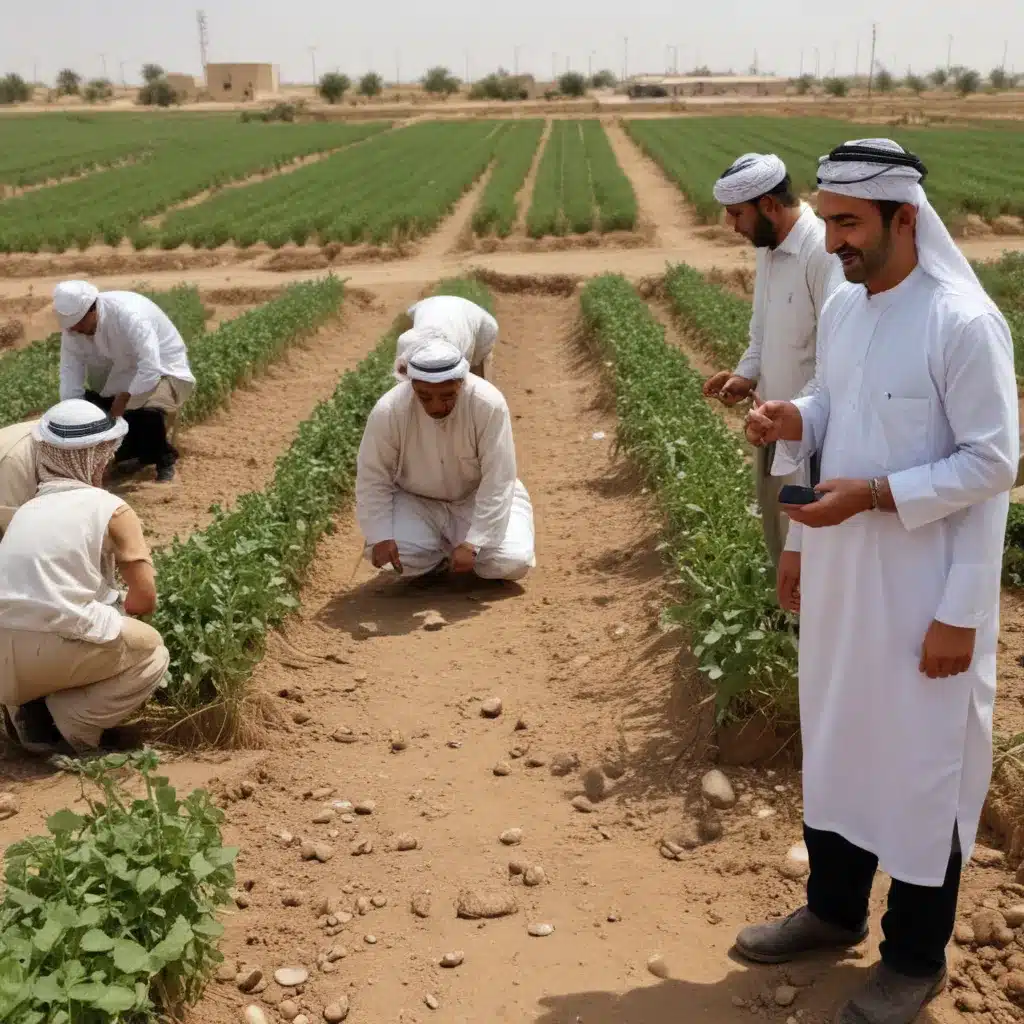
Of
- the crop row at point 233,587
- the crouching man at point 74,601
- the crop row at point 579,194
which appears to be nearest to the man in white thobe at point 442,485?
the crop row at point 233,587

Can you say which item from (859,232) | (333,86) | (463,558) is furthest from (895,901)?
(333,86)

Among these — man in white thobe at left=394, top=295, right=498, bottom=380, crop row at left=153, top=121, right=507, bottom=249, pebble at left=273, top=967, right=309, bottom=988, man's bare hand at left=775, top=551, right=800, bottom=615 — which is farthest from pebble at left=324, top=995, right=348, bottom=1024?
crop row at left=153, top=121, right=507, bottom=249

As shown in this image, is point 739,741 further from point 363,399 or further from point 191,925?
point 363,399

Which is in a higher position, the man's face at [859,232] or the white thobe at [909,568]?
the man's face at [859,232]

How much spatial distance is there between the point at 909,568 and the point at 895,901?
0.78 metres

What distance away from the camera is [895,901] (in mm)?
2586

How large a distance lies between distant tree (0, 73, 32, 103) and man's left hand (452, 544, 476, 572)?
98.7 m

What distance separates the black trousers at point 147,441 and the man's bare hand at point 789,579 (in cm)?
587

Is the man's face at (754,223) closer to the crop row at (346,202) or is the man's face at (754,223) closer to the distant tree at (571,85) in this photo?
the crop row at (346,202)

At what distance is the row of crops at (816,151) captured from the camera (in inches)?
808

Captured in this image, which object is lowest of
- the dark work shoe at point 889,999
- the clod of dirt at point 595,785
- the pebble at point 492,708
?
the pebble at point 492,708

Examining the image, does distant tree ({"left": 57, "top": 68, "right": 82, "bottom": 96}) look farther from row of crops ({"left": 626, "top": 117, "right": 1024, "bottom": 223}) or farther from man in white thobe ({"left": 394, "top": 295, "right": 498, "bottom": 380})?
man in white thobe ({"left": 394, "top": 295, "right": 498, "bottom": 380})

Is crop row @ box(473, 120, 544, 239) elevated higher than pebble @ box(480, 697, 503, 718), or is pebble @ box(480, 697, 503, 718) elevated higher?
crop row @ box(473, 120, 544, 239)

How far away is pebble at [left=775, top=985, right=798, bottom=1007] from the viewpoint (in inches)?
108
